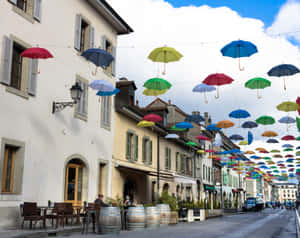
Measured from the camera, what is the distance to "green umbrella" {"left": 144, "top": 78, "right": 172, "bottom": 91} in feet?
53.9

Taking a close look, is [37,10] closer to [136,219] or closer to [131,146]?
[136,219]

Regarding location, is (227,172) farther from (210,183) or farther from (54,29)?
(54,29)

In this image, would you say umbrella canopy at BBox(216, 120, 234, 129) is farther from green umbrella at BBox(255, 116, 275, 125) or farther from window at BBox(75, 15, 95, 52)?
window at BBox(75, 15, 95, 52)

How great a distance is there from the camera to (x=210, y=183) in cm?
4769

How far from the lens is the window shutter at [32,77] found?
13.4 meters

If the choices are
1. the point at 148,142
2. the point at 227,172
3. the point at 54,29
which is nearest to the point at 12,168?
the point at 54,29

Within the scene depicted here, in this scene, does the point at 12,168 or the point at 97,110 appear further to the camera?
the point at 97,110

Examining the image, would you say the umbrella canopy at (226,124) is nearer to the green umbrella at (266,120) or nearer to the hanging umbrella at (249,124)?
the green umbrella at (266,120)

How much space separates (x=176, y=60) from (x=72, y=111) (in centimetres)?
513

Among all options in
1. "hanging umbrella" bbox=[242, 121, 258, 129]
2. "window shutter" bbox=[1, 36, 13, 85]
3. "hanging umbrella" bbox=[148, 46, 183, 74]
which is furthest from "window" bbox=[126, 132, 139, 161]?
"window shutter" bbox=[1, 36, 13, 85]

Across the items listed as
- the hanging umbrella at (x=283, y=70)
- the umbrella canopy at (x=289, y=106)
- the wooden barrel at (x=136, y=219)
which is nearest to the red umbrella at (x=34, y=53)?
the wooden barrel at (x=136, y=219)

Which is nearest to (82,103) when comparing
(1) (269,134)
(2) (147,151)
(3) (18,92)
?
(3) (18,92)

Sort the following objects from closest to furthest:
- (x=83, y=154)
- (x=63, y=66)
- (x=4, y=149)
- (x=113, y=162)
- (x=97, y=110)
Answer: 1. (x=4, y=149)
2. (x=63, y=66)
3. (x=83, y=154)
4. (x=97, y=110)
5. (x=113, y=162)

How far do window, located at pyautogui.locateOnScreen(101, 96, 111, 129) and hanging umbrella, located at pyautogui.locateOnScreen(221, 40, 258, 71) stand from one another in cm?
746
